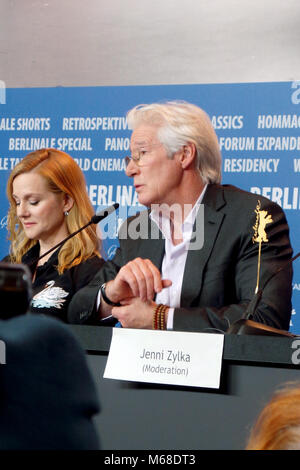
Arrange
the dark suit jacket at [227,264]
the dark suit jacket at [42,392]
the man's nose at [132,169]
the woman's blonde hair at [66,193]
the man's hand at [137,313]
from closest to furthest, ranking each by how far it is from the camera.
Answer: the dark suit jacket at [42,392]
the man's hand at [137,313]
the dark suit jacket at [227,264]
the woman's blonde hair at [66,193]
the man's nose at [132,169]

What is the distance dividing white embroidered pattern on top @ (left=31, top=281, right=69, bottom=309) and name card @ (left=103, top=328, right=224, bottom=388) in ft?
4.01

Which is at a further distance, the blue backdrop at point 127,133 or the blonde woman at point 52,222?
the blue backdrop at point 127,133

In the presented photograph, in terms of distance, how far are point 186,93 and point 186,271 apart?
1157 millimetres

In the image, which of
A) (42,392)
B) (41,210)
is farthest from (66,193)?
(42,392)

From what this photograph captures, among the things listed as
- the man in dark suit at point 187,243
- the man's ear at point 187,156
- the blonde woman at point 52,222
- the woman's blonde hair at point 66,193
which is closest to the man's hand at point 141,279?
the man in dark suit at point 187,243

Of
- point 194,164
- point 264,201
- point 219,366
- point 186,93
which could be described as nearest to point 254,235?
point 264,201

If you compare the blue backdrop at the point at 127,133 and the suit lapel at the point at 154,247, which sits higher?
the blue backdrop at the point at 127,133

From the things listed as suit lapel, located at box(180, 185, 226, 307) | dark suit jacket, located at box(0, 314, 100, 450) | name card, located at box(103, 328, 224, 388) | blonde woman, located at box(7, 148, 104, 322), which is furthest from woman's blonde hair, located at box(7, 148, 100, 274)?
dark suit jacket, located at box(0, 314, 100, 450)

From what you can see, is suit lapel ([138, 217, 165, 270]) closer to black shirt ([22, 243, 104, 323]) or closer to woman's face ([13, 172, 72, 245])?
black shirt ([22, 243, 104, 323])

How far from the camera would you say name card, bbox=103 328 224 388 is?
61.3 inches

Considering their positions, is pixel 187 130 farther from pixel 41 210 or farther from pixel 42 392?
pixel 42 392

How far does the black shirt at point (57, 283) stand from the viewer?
2.87 metres

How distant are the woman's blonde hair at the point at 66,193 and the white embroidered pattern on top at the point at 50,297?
0.70 feet

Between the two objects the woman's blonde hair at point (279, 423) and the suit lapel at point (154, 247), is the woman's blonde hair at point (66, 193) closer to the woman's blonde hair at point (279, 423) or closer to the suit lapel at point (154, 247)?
the suit lapel at point (154, 247)
